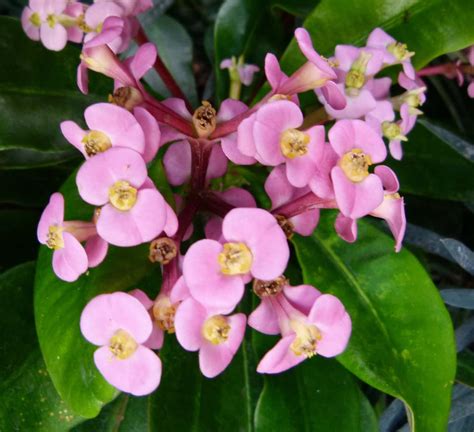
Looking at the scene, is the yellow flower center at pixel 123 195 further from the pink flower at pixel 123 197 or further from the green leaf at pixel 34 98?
the green leaf at pixel 34 98

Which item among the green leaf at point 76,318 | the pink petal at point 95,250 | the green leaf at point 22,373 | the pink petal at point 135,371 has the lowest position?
the green leaf at point 22,373

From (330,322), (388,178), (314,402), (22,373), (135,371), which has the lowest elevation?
(22,373)

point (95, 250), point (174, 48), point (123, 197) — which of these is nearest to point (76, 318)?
point (95, 250)

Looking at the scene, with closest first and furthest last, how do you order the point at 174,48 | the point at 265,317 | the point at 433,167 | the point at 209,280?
the point at 209,280 < the point at 265,317 < the point at 433,167 < the point at 174,48

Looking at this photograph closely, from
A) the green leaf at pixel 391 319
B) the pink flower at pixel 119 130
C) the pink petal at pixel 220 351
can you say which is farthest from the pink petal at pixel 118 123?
the green leaf at pixel 391 319

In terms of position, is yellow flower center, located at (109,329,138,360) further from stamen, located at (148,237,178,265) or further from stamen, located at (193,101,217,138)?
stamen, located at (193,101,217,138)

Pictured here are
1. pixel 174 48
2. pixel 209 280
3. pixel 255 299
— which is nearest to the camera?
pixel 209 280

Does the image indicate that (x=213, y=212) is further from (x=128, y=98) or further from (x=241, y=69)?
(x=241, y=69)
